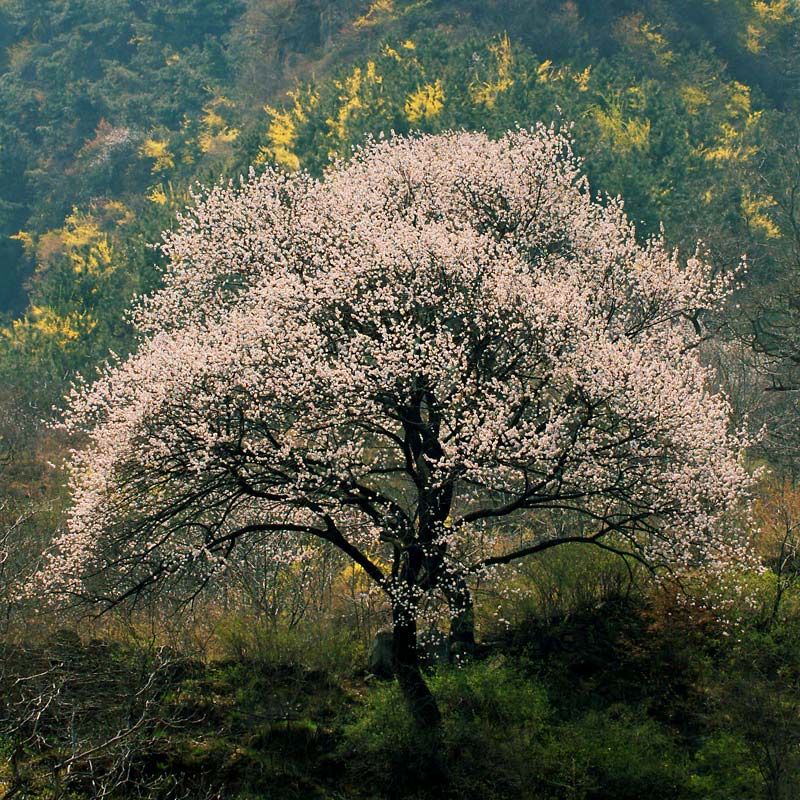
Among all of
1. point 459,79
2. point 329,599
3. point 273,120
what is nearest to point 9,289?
point 273,120

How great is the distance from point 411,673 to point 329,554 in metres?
6.87

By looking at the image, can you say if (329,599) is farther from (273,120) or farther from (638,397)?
(273,120)

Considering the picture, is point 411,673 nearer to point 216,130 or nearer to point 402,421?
point 402,421

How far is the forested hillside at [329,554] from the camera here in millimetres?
17047

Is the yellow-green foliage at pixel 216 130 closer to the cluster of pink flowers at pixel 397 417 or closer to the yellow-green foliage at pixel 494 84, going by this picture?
the yellow-green foliage at pixel 494 84

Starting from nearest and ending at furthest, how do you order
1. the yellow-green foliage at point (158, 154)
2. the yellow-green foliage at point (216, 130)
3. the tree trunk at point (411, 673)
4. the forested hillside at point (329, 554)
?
the forested hillside at point (329, 554), the tree trunk at point (411, 673), the yellow-green foliage at point (216, 130), the yellow-green foliage at point (158, 154)

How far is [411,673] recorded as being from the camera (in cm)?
1802

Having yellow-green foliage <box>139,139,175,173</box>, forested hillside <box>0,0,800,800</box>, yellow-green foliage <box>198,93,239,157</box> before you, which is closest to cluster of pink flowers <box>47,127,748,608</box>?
forested hillside <box>0,0,800,800</box>

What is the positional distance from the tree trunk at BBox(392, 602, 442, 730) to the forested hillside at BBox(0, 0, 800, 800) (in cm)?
31

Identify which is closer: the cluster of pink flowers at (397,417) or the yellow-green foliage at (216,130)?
the cluster of pink flowers at (397,417)

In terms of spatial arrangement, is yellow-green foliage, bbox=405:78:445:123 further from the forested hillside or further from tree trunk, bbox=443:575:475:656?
tree trunk, bbox=443:575:475:656

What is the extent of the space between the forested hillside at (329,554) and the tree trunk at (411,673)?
308 millimetres

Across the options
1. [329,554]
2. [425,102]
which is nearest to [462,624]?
[329,554]

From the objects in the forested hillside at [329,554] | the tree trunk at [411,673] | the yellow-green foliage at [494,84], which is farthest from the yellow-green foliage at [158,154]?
the tree trunk at [411,673]
